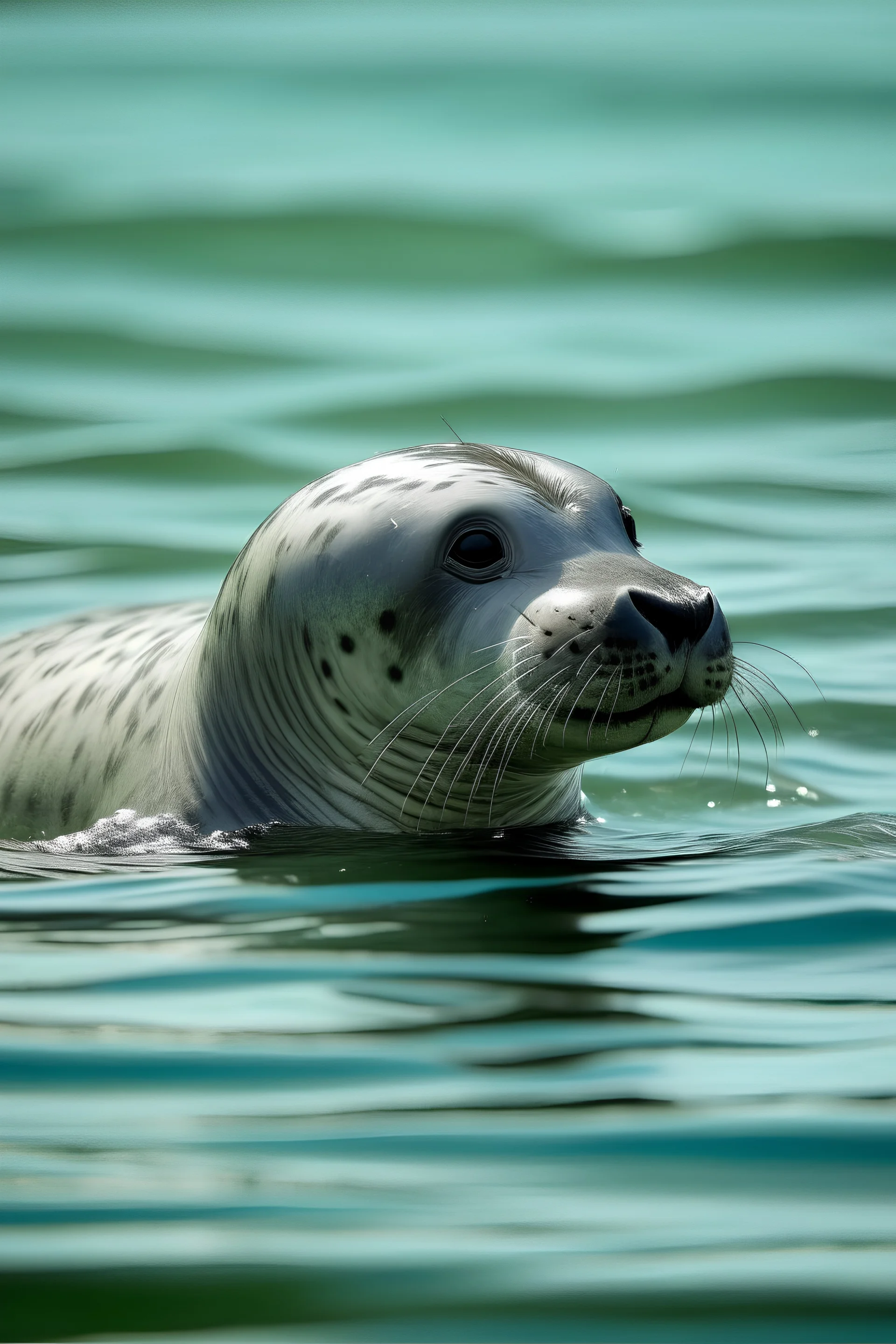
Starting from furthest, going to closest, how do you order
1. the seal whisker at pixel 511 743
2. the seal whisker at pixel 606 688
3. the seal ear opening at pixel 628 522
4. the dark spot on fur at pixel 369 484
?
the seal ear opening at pixel 628 522 → the dark spot on fur at pixel 369 484 → the seal whisker at pixel 511 743 → the seal whisker at pixel 606 688

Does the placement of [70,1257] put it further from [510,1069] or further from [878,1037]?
[878,1037]

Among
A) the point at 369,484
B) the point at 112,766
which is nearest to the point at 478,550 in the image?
the point at 369,484

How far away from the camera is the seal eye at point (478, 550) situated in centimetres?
421

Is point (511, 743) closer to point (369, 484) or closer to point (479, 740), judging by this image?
point (479, 740)

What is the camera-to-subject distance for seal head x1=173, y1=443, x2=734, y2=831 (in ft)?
12.8

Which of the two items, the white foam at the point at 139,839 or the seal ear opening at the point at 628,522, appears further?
the seal ear opening at the point at 628,522

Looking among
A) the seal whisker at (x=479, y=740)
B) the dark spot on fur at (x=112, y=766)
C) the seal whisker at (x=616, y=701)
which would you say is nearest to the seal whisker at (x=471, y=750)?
the seal whisker at (x=479, y=740)

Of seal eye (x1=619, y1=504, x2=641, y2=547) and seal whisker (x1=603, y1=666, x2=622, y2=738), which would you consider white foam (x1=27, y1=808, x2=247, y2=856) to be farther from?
seal eye (x1=619, y1=504, x2=641, y2=547)

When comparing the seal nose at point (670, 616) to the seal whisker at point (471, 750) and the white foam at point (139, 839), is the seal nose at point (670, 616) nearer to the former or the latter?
the seal whisker at point (471, 750)

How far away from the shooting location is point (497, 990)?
3156 millimetres

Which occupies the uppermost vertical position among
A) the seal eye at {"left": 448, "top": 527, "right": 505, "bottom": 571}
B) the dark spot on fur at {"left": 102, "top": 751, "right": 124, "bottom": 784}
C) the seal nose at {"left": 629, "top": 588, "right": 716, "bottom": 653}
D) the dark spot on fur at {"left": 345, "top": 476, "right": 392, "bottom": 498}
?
the dark spot on fur at {"left": 345, "top": 476, "right": 392, "bottom": 498}

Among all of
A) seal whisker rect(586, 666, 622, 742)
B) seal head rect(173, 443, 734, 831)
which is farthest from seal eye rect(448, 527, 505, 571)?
seal whisker rect(586, 666, 622, 742)

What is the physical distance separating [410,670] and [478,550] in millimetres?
283

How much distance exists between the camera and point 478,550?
4.21 metres
